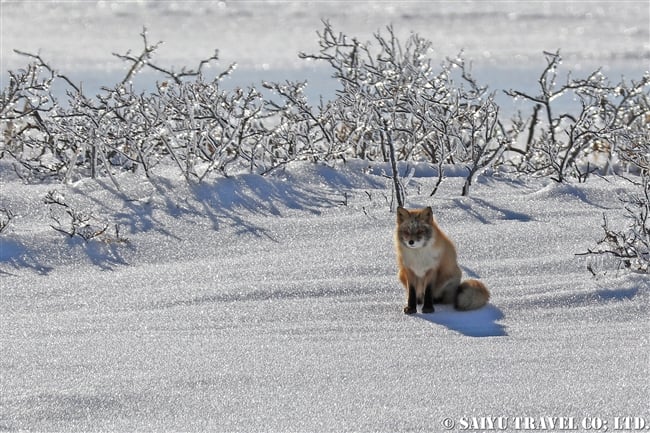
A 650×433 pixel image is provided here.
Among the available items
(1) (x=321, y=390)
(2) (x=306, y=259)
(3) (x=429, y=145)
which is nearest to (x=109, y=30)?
(3) (x=429, y=145)

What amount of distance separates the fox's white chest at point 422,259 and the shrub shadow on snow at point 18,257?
6.60 feet

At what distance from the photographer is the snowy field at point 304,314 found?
3.79 metres

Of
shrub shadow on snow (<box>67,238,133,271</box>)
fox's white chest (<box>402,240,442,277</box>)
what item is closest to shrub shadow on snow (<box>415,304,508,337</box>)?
fox's white chest (<box>402,240,442,277</box>)

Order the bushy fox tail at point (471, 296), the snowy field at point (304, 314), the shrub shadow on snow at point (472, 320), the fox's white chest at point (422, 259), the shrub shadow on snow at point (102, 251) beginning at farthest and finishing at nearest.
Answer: the shrub shadow on snow at point (102, 251), the fox's white chest at point (422, 259), the bushy fox tail at point (471, 296), the shrub shadow on snow at point (472, 320), the snowy field at point (304, 314)

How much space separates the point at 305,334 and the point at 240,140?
2.96 m

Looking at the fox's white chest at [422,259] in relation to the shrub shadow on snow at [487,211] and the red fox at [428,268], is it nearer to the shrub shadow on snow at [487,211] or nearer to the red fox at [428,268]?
the red fox at [428,268]

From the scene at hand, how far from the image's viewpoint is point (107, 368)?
421 cm

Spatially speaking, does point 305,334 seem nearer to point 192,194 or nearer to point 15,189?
point 192,194


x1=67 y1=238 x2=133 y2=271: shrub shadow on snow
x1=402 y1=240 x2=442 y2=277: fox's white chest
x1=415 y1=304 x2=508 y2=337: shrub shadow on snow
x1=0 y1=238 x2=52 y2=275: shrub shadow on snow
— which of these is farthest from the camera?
x1=67 y1=238 x2=133 y2=271: shrub shadow on snow

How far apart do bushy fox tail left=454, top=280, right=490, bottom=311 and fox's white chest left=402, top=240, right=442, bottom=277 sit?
18 centimetres

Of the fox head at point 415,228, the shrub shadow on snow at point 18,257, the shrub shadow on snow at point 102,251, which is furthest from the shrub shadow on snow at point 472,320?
the shrub shadow on snow at point 18,257

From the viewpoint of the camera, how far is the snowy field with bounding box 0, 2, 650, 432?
3787 millimetres

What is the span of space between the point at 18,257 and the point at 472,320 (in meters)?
2.63

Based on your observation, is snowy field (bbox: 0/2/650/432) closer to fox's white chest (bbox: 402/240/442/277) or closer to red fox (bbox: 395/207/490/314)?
red fox (bbox: 395/207/490/314)
